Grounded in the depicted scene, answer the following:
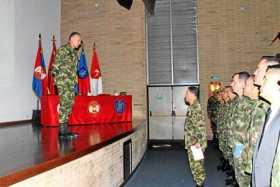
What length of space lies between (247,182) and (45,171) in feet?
6.20

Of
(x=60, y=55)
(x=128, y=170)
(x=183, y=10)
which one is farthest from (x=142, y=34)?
(x=60, y=55)

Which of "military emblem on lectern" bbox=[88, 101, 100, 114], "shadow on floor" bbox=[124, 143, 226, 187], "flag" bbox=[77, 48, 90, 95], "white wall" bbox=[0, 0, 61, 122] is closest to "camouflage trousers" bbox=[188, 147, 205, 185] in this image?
"shadow on floor" bbox=[124, 143, 226, 187]

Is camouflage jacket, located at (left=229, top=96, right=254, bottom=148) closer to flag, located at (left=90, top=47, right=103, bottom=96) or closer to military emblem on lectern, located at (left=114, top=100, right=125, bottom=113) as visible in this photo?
military emblem on lectern, located at (left=114, top=100, right=125, bottom=113)


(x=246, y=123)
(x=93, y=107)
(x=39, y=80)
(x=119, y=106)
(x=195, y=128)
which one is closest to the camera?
(x=246, y=123)

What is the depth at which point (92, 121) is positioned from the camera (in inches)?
265

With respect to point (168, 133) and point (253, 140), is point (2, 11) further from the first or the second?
point (253, 140)

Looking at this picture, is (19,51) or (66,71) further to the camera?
(19,51)

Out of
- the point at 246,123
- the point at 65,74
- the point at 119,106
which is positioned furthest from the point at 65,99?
the point at 119,106

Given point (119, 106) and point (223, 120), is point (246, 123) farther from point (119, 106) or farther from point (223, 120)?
point (119, 106)

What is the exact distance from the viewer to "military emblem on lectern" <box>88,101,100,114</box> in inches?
262

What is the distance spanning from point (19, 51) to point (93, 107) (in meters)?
2.67

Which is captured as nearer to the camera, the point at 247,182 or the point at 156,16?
the point at 247,182

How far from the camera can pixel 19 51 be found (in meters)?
7.79

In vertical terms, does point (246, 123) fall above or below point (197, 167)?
above
